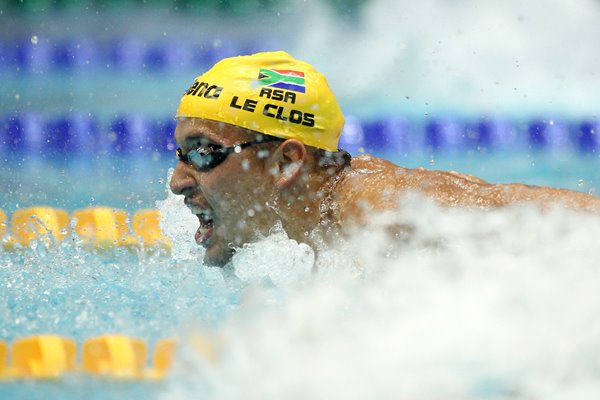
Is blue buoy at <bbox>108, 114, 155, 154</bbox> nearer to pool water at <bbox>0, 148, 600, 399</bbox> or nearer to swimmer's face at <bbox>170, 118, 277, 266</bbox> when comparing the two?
pool water at <bbox>0, 148, 600, 399</bbox>

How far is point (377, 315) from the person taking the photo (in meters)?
2.04

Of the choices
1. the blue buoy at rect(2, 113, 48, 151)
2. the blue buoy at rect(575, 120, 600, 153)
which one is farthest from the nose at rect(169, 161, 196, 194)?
the blue buoy at rect(575, 120, 600, 153)

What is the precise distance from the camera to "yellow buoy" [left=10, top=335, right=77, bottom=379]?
2.05 metres

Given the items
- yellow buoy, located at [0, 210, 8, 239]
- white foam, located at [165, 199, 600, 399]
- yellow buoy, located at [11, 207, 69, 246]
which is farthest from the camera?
yellow buoy, located at [0, 210, 8, 239]

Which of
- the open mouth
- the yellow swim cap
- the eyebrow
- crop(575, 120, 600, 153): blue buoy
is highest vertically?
crop(575, 120, 600, 153): blue buoy

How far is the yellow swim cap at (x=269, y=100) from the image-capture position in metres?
2.62

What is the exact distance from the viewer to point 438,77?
270 inches

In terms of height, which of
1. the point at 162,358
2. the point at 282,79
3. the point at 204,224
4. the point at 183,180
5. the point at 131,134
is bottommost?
the point at 162,358

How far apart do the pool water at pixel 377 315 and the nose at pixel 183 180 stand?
252mm

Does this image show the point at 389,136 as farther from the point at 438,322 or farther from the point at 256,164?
the point at 438,322

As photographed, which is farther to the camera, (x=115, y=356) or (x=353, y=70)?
(x=353, y=70)

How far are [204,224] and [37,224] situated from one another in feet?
6.09

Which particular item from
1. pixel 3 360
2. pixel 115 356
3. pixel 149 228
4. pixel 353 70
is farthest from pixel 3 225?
pixel 353 70

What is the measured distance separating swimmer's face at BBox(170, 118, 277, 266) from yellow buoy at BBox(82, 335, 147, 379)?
1.91 ft
